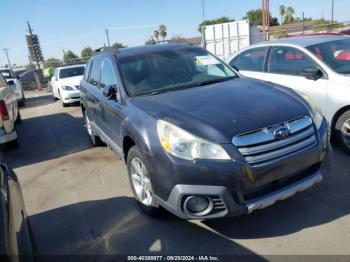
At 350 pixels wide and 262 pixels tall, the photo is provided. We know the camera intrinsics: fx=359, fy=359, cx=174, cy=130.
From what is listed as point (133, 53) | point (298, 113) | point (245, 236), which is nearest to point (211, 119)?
point (298, 113)

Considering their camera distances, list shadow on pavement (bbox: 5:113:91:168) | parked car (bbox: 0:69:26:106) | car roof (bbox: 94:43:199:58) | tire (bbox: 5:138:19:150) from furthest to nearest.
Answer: parked car (bbox: 0:69:26:106), tire (bbox: 5:138:19:150), shadow on pavement (bbox: 5:113:91:168), car roof (bbox: 94:43:199:58)

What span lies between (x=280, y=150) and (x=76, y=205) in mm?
2604

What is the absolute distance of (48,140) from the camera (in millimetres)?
8211

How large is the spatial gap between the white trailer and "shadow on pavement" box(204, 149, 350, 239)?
16.1 meters

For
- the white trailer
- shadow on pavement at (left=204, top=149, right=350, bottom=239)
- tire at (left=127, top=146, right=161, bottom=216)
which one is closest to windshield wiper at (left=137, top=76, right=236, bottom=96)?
tire at (left=127, top=146, right=161, bottom=216)

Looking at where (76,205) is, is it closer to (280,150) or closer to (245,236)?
(245,236)

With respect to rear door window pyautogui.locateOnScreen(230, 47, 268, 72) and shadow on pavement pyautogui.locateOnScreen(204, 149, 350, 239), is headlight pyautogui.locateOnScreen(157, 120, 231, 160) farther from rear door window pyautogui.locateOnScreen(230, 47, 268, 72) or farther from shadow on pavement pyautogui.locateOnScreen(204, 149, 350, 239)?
rear door window pyautogui.locateOnScreen(230, 47, 268, 72)

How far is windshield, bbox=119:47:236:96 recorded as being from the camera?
4207mm

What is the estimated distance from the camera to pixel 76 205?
4398mm

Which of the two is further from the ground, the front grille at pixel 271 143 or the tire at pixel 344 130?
the front grille at pixel 271 143

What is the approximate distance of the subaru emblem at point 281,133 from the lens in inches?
120

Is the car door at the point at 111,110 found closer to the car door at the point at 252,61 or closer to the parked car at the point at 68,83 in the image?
the car door at the point at 252,61

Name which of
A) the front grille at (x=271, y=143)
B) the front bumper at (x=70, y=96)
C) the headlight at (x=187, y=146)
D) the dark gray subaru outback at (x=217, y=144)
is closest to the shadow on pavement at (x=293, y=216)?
the dark gray subaru outback at (x=217, y=144)

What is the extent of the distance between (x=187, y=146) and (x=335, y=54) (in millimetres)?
3416
